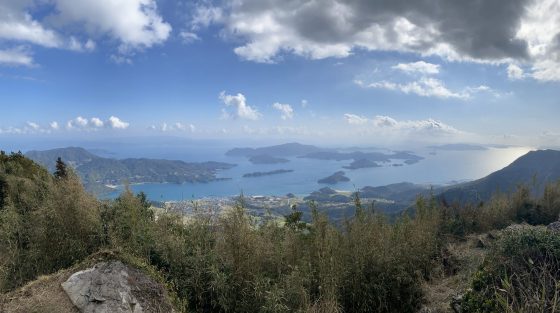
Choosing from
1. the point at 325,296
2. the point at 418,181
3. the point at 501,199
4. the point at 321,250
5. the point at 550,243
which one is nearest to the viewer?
the point at 550,243

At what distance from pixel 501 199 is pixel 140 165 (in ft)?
361

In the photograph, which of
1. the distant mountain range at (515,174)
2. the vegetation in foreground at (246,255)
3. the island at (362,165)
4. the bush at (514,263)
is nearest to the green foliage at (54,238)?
the vegetation in foreground at (246,255)

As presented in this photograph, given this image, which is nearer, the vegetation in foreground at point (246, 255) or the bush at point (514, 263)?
the bush at point (514, 263)

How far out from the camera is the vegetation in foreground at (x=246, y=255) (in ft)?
15.5

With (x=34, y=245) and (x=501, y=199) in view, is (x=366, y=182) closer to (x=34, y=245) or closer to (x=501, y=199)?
(x=501, y=199)

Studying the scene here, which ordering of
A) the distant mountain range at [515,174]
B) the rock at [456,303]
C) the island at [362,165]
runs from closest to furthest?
the rock at [456,303], the distant mountain range at [515,174], the island at [362,165]

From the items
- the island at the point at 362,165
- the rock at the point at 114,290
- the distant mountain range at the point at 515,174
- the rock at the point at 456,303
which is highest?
the rock at the point at 114,290

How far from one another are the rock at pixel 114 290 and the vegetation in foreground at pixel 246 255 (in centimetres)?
33

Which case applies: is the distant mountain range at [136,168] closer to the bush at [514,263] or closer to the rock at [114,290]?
the rock at [114,290]

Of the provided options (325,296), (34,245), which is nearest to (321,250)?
(325,296)

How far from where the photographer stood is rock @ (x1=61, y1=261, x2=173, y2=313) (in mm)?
4188

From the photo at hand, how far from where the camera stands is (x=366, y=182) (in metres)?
122

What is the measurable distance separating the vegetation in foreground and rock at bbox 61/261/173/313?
1.07ft

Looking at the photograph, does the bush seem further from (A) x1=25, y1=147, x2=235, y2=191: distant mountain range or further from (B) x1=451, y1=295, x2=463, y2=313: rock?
(A) x1=25, y1=147, x2=235, y2=191: distant mountain range
